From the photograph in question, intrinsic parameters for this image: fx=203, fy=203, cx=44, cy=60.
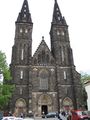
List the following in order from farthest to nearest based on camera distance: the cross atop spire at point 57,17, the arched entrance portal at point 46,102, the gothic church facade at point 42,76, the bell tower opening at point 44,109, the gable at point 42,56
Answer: the cross atop spire at point 57,17 → the gable at point 42,56 → the bell tower opening at point 44,109 → the arched entrance portal at point 46,102 → the gothic church facade at point 42,76

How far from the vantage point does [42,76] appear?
1813 inches

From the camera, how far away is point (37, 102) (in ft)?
143

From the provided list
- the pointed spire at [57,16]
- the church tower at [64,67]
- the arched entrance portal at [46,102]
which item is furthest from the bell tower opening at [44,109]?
the pointed spire at [57,16]

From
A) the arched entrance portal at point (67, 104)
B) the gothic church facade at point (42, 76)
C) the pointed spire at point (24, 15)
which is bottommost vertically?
the arched entrance portal at point (67, 104)

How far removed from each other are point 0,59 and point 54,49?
20.3 m

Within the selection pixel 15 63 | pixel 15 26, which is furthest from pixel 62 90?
pixel 15 26

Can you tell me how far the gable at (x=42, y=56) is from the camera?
154 feet

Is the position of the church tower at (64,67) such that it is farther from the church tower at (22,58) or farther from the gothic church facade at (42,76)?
the church tower at (22,58)

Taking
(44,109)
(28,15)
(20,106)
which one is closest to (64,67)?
(44,109)

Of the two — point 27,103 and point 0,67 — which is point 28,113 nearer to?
point 27,103

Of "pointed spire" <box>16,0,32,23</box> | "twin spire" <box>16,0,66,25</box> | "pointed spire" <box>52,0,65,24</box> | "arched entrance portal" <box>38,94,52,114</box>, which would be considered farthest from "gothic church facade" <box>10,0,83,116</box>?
"pointed spire" <box>52,0,65,24</box>

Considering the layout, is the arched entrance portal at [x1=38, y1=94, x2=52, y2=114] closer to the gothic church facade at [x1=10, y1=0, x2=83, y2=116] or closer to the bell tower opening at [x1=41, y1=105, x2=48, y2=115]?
the gothic church facade at [x1=10, y1=0, x2=83, y2=116]

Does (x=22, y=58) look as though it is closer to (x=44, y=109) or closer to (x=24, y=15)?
(x=44, y=109)

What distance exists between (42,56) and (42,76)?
4.89 m
